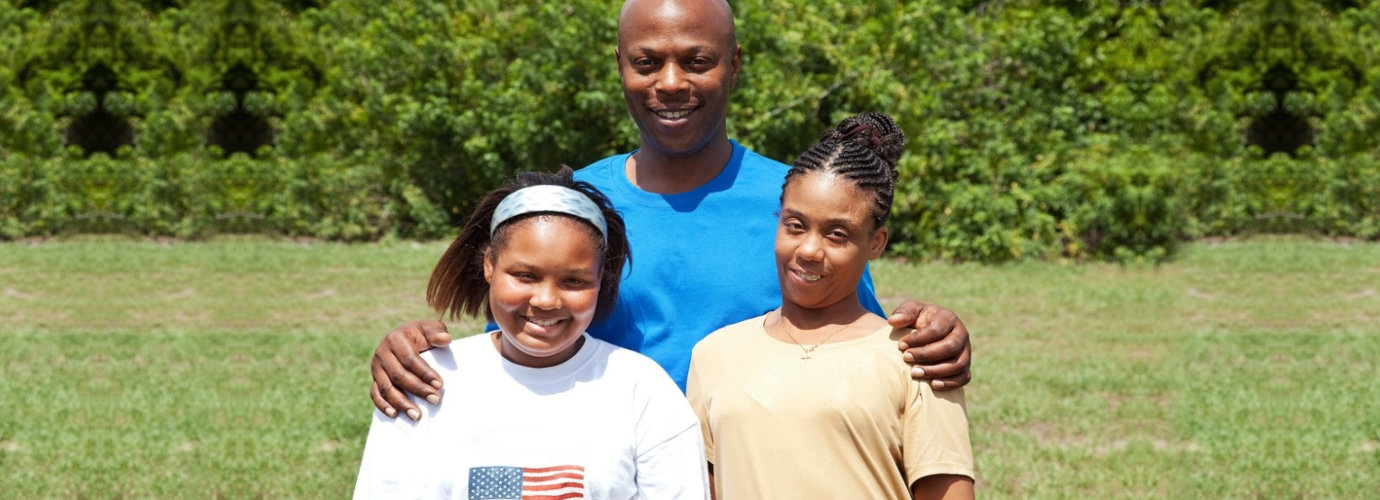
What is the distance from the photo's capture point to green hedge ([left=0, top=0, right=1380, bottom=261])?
40.9 ft

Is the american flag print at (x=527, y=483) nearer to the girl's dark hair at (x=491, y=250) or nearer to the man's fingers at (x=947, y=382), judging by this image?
the girl's dark hair at (x=491, y=250)

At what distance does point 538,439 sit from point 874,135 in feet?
3.22

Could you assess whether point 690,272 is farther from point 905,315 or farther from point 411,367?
point 411,367

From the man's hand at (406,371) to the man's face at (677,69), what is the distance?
706mm

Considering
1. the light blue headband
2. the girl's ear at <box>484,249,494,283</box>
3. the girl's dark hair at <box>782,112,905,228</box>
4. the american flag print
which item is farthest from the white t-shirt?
the girl's dark hair at <box>782,112,905,228</box>

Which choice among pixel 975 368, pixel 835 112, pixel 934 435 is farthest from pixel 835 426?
pixel 835 112

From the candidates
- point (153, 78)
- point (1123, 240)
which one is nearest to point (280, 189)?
point (153, 78)

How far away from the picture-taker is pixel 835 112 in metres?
13.0

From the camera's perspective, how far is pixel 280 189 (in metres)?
14.3

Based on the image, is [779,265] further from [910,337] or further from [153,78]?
[153,78]

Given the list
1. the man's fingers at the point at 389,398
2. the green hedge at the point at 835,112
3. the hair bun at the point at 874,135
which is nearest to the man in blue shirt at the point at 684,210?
the hair bun at the point at 874,135

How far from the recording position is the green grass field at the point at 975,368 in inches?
242

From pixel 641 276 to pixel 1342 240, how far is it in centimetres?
1340

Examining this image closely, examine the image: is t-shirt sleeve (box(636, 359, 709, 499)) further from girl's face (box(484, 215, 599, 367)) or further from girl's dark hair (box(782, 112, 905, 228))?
girl's dark hair (box(782, 112, 905, 228))
